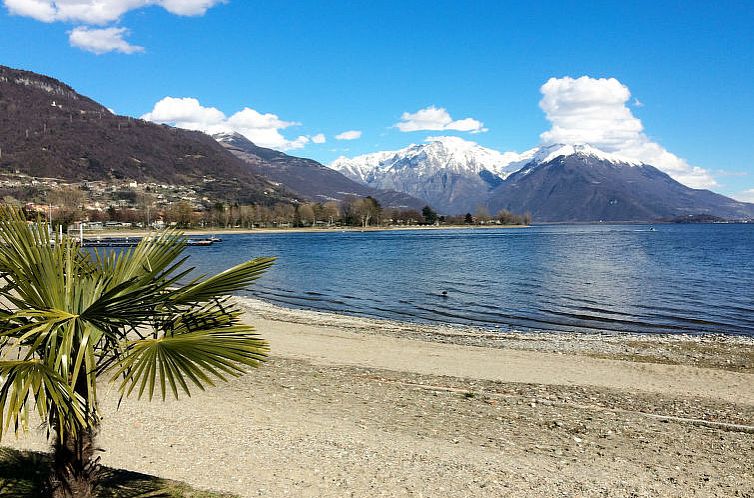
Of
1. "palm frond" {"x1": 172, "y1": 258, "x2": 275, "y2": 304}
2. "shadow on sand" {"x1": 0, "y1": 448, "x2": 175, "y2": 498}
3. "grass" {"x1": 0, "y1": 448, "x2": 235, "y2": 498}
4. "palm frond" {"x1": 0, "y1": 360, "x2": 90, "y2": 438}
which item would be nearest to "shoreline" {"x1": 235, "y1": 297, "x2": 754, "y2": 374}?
"grass" {"x1": 0, "y1": 448, "x2": 235, "y2": 498}

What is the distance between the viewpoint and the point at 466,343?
2600cm

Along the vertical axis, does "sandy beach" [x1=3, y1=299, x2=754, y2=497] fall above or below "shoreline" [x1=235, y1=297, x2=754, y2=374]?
above

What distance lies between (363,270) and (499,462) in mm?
56944

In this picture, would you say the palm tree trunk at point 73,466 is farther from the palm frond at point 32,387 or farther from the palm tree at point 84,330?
the palm frond at point 32,387

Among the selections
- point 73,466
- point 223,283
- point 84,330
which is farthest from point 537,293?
point 84,330

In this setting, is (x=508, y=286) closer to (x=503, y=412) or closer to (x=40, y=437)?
(x=503, y=412)

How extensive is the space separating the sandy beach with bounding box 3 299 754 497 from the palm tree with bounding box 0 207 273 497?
3431 millimetres

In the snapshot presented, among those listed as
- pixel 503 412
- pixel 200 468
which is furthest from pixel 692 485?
pixel 200 468

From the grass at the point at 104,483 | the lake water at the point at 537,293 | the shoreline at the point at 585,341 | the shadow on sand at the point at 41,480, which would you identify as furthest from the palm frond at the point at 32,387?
the lake water at the point at 537,293

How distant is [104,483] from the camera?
7535 mm

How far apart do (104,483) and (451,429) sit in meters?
7.22

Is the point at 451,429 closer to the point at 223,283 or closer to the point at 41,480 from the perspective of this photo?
the point at 41,480

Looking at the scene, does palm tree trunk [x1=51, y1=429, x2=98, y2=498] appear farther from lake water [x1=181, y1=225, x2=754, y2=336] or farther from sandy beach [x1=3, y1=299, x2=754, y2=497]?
lake water [x1=181, y1=225, x2=754, y2=336]

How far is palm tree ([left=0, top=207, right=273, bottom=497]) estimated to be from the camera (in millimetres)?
4766
